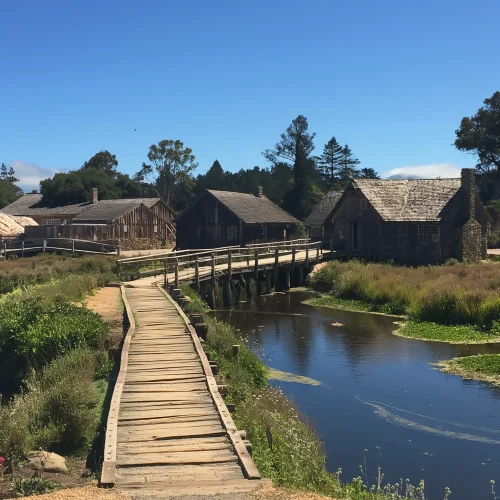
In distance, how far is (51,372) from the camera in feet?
42.2

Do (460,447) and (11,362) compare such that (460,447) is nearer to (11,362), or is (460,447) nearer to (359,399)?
(359,399)

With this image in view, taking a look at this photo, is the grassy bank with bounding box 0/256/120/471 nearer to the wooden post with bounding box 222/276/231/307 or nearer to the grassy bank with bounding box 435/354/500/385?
the wooden post with bounding box 222/276/231/307

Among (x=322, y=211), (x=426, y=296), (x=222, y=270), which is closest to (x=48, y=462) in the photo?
(x=426, y=296)

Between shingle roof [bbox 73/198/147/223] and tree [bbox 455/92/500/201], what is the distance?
40.3 meters

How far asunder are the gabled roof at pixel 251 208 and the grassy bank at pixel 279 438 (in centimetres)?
3361

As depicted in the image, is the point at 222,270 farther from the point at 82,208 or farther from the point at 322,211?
the point at 82,208

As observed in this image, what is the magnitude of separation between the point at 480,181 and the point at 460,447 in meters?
69.6

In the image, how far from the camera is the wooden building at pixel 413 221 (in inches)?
1679

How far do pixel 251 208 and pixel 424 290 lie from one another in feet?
84.5

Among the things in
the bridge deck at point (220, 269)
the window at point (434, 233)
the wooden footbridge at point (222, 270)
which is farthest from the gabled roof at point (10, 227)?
the window at point (434, 233)

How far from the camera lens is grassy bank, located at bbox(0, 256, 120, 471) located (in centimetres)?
1000

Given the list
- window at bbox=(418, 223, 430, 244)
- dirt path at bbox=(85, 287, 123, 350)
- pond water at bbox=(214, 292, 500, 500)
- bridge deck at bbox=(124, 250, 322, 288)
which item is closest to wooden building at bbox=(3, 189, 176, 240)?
bridge deck at bbox=(124, 250, 322, 288)

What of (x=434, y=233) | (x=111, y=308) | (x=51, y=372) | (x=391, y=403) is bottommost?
(x=391, y=403)

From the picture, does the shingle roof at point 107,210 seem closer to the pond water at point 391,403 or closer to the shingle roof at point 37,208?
the shingle roof at point 37,208
